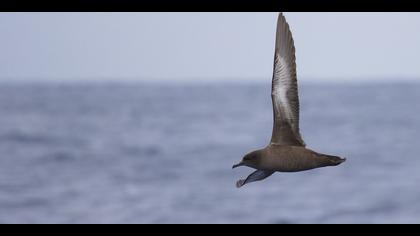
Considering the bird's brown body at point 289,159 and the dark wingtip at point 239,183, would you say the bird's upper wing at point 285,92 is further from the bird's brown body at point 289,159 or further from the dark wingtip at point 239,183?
the dark wingtip at point 239,183

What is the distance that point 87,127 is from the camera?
5012 centimetres

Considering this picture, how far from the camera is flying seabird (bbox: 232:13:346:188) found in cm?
665

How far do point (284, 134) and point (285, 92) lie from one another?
15.3 inches

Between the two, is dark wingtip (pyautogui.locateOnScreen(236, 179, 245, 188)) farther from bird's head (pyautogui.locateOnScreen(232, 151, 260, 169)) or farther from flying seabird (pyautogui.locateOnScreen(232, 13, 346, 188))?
bird's head (pyautogui.locateOnScreen(232, 151, 260, 169))

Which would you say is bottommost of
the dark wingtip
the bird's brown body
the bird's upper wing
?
the dark wingtip

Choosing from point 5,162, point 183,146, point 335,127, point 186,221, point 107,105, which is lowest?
point 186,221

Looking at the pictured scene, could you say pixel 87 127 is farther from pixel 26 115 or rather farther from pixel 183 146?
pixel 183 146

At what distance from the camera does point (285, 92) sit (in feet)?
23.7

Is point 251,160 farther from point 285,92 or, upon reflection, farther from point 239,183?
point 285,92

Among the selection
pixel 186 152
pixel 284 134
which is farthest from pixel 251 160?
pixel 186 152

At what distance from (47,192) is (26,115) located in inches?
1182

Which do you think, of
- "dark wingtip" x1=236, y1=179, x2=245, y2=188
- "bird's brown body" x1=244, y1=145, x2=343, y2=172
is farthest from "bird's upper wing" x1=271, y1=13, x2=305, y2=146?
"dark wingtip" x1=236, y1=179, x2=245, y2=188

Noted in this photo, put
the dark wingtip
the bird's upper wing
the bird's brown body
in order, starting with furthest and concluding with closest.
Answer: the bird's upper wing → the dark wingtip → the bird's brown body
